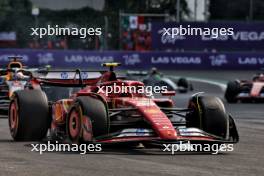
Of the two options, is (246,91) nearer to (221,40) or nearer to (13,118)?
(221,40)

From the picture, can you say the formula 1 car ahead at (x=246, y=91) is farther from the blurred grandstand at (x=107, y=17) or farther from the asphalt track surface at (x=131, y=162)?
the asphalt track surface at (x=131, y=162)

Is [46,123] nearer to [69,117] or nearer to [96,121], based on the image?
[69,117]

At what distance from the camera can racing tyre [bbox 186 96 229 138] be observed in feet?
43.1

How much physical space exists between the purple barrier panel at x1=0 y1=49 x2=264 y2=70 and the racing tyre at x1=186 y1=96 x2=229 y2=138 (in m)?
29.9

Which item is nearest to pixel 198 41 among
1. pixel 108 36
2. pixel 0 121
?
pixel 108 36

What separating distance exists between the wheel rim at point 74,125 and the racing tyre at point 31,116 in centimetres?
87

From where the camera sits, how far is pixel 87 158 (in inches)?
450

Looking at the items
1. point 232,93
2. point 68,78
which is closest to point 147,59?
point 232,93

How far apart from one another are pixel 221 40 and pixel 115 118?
34249 millimetres

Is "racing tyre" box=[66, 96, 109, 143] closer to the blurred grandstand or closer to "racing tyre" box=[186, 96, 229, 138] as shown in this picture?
"racing tyre" box=[186, 96, 229, 138]

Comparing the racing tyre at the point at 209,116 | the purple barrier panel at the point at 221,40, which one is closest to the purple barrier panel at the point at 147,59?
the purple barrier panel at the point at 221,40

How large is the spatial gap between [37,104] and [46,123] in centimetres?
35

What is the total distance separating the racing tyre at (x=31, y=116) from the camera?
13766mm

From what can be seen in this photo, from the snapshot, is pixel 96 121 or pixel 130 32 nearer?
pixel 96 121
